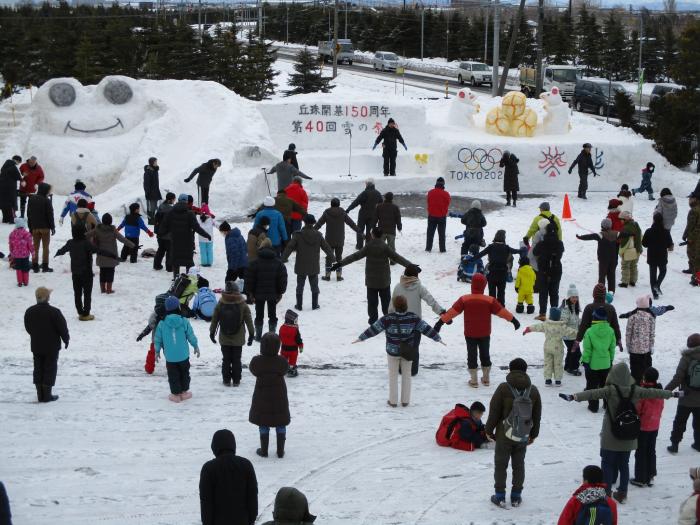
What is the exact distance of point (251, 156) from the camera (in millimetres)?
22078

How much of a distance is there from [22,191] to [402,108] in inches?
375

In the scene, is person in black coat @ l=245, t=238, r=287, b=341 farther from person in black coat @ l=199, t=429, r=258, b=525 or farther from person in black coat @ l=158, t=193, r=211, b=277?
person in black coat @ l=199, t=429, r=258, b=525

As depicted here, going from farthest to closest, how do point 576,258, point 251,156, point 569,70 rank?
1. point 569,70
2. point 251,156
3. point 576,258

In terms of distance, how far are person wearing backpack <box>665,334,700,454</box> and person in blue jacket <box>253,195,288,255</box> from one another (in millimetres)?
7070

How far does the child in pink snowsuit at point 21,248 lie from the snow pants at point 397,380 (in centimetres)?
653

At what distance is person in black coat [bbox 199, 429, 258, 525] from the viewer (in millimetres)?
6676

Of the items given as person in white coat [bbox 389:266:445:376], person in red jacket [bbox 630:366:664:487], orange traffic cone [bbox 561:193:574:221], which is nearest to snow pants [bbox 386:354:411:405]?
person in white coat [bbox 389:266:445:376]

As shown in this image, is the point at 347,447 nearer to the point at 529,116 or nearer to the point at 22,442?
the point at 22,442

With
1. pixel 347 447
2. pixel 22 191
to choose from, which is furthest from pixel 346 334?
pixel 22 191

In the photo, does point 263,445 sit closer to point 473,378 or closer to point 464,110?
point 473,378

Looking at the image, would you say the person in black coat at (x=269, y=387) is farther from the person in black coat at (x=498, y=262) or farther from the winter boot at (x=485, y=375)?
the person in black coat at (x=498, y=262)

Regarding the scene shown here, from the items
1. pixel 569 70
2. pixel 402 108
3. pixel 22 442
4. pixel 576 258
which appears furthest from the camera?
pixel 569 70

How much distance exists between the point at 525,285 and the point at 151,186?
7.40 metres

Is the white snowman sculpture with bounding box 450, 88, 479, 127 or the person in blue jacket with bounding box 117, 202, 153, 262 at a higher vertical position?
the white snowman sculpture with bounding box 450, 88, 479, 127
